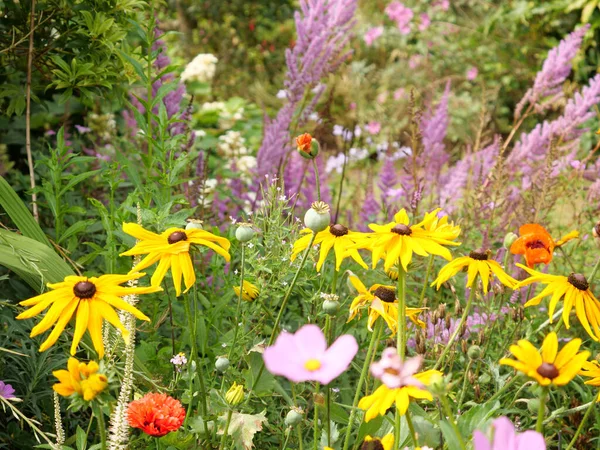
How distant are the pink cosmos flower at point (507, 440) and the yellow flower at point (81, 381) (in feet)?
1.50

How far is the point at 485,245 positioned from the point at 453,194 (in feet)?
2.07

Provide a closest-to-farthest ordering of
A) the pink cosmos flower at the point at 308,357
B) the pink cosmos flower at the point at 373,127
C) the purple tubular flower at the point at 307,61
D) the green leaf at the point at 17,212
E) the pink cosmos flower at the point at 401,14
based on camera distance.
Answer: the pink cosmos flower at the point at 308,357
the green leaf at the point at 17,212
the purple tubular flower at the point at 307,61
the pink cosmos flower at the point at 373,127
the pink cosmos flower at the point at 401,14

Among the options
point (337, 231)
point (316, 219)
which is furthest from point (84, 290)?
point (337, 231)

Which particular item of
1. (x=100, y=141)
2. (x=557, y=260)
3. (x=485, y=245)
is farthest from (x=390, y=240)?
(x=100, y=141)

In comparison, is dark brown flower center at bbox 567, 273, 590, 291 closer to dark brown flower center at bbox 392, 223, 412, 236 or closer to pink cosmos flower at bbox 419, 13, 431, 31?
dark brown flower center at bbox 392, 223, 412, 236

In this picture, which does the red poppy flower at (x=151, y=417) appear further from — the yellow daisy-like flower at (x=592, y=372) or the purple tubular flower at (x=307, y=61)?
the purple tubular flower at (x=307, y=61)

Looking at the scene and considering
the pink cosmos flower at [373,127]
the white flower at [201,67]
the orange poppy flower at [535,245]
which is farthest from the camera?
the pink cosmos flower at [373,127]

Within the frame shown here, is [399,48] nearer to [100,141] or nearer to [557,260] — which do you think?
[100,141]

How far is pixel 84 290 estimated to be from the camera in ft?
3.23

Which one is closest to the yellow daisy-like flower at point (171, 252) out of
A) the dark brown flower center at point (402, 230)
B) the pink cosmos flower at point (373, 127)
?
the dark brown flower center at point (402, 230)

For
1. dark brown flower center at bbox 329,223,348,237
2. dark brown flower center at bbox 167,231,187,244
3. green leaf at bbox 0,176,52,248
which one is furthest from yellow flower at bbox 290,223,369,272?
green leaf at bbox 0,176,52,248

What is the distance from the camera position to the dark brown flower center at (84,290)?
99 centimetres

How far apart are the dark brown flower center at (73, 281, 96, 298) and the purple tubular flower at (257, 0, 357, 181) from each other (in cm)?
135

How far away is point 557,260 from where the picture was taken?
241 centimetres
